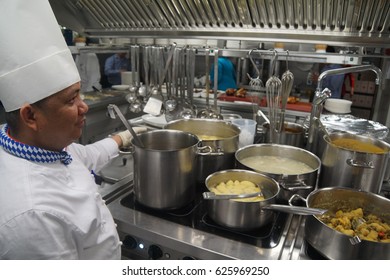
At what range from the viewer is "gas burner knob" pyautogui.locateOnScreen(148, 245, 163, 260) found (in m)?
0.91

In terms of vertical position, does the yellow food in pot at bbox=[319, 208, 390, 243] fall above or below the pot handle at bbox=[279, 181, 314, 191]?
below

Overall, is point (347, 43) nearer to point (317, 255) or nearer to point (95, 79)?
point (317, 255)

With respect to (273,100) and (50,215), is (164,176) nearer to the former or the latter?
(50,215)

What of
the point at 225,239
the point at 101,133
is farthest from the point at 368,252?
the point at 101,133

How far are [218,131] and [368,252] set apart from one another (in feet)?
2.69

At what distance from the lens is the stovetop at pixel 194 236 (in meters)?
0.81

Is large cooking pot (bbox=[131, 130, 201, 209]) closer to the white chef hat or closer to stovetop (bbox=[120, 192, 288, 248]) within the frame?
stovetop (bbox=[120, 192, 288, 248])

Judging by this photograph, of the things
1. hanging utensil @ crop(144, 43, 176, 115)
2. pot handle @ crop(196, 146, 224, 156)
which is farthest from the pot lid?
hanging utensil @ crop(144, 43, 176, 115)

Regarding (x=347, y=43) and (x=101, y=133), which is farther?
(x=101, y=133)

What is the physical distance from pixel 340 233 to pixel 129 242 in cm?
64

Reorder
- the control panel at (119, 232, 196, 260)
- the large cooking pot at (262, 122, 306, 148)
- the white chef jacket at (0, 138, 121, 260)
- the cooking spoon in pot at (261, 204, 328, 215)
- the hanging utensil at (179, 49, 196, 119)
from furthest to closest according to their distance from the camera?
the hanging utensil at (179, 49, 196, 119) → the large cooking pot at (262, 122, 306, 148) → the control panel at (119, 232, 196, 260) → the cooking spoon in pot at (261, 204, 328, 215) → the white chef jacket at (0, 138, 121, 260)

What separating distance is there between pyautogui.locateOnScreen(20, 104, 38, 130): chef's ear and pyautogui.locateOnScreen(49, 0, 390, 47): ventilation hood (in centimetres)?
95

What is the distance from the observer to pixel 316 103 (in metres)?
1.22

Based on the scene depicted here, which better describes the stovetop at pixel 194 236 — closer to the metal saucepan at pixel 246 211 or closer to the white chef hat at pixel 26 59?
the metal saucepan at pixel 246 211
